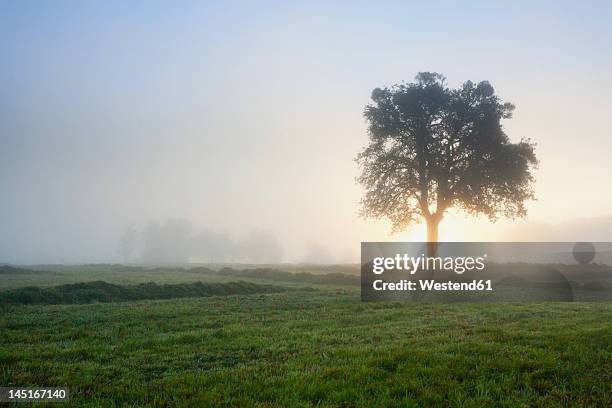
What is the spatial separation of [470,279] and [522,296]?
30.3ft

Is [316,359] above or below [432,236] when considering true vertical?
below

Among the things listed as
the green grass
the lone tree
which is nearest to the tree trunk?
the lone tree

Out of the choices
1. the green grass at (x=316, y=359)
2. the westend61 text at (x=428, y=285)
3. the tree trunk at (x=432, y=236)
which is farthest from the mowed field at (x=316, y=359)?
the tree trunk at (x=432, y=236)

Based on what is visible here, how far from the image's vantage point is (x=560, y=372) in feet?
30.7

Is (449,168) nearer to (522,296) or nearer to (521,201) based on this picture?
(521,201)

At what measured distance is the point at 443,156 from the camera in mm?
35531

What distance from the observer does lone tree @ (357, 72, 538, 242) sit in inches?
1378

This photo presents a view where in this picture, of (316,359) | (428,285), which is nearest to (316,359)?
(316,359)

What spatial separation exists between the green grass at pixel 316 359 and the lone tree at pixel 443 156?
17.9 metres

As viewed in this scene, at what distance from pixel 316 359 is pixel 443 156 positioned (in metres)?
28.4

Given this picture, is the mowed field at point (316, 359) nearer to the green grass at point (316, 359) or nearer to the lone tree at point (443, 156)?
the green grass at point (316, 359)

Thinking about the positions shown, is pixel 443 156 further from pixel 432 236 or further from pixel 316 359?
pixel 316 359

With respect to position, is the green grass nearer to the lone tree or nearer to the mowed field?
the mowed field

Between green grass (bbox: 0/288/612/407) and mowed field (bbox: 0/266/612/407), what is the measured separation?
0.03 m
